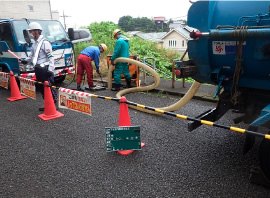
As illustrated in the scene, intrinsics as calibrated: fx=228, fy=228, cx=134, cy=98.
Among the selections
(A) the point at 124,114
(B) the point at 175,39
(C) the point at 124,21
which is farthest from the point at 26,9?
(C) the point at 124,21

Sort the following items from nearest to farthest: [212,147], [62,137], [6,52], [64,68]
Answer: [212,147] < [62,137] < [6,52] < [64,68]

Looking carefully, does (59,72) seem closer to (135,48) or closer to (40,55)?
(40,55)

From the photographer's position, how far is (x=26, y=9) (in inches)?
1073

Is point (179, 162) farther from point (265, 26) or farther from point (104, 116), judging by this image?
point (104, 116)

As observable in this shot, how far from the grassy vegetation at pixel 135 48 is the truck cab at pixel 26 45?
3013mm

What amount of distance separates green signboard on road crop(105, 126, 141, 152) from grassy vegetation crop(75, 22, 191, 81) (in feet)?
25.1

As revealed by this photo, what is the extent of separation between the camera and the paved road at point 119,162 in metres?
2.71

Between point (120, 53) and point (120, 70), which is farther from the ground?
point (120, 53)

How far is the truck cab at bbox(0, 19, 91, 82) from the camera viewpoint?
6.90 m

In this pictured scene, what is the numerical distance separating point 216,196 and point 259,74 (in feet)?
5.07

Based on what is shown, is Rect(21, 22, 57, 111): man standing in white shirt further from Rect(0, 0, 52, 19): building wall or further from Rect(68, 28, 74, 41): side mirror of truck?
Rect(0, 0, 52, 19): building wall

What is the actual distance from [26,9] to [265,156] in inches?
1213

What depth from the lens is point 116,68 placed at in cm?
744

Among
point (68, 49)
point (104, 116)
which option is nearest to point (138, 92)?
point (104, 116)
